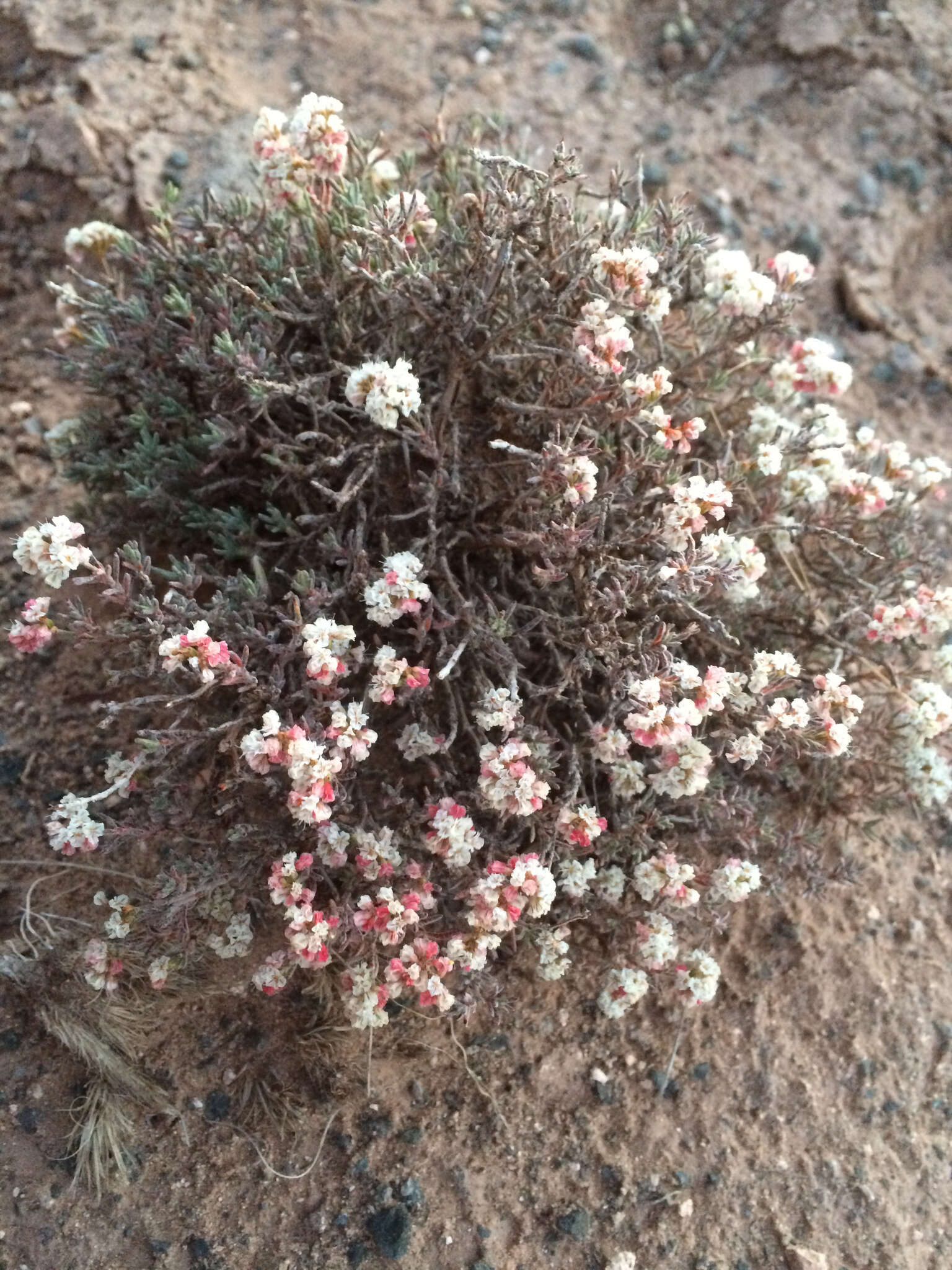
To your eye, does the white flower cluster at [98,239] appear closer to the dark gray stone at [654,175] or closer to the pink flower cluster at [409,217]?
the pink flower cluster at [409,217]

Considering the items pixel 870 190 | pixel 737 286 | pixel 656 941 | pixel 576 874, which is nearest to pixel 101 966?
pixel 576 874

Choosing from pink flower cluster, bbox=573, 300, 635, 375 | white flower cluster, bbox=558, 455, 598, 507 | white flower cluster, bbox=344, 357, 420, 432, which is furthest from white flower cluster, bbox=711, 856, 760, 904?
white flower cluster, bbox=344, 357, 420, 432

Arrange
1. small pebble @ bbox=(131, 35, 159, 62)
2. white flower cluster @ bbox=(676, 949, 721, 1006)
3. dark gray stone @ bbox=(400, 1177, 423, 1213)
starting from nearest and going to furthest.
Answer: dark gray stone @ bbox=(400, 1177, 423, 1213) → white flower cluster @ bbox=(676, 949, 721, 1006) → small pebble @ bbox=(131, 35, 159, 62)

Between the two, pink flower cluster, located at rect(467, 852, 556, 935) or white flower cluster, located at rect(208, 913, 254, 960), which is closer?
pink flower cluster, located at rect(467, 852, 556, 935)

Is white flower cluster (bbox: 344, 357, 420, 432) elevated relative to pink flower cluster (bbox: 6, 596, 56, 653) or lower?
elevated

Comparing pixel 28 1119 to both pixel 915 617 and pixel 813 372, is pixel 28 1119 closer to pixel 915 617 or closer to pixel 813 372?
pixel 915 617

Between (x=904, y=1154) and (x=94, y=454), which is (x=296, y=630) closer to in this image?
(x=94, y=454)

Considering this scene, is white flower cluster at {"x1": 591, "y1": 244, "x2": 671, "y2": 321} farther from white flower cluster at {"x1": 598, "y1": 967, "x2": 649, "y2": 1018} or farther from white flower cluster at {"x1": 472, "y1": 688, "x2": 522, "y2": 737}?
white flower cluster at {"x1": 598, "y1": 967, "x2": 649, "y2": 1018}
